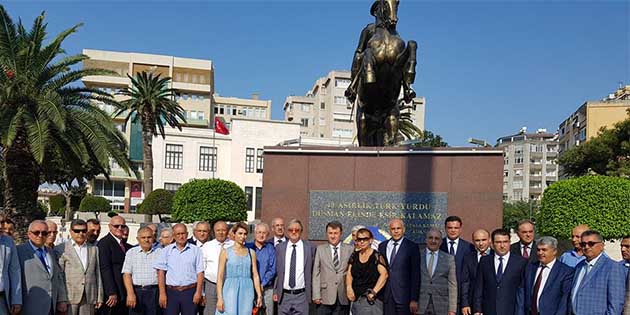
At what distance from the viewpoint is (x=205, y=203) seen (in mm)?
36406

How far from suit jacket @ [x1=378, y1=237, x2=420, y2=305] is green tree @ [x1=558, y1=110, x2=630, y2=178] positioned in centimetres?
3587

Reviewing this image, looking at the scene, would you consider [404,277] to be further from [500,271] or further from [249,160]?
[249,160]

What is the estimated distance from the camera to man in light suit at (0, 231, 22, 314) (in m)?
6.09

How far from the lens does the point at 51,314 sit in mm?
6773

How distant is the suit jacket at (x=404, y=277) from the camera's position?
7.09 m

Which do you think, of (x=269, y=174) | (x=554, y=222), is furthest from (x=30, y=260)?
(x=554, y=222)

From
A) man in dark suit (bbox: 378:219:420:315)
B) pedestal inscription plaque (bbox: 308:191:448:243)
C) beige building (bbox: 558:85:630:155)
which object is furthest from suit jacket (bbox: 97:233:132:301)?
beige building (bbox: 558:85:630:155)

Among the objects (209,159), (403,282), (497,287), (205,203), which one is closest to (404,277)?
(403,282)

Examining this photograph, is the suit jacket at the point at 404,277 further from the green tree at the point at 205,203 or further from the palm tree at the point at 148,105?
the palm tree at the point at 148,105

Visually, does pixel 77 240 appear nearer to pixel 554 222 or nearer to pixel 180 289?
pixel 180 289

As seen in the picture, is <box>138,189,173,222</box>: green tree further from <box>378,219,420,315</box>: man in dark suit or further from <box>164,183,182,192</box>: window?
<box>378,219,420,315</box>: man in dark suit

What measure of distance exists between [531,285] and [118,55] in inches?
2746

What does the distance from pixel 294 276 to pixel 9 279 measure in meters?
3.06

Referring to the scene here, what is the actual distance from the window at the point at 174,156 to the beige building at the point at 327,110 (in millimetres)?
26616
